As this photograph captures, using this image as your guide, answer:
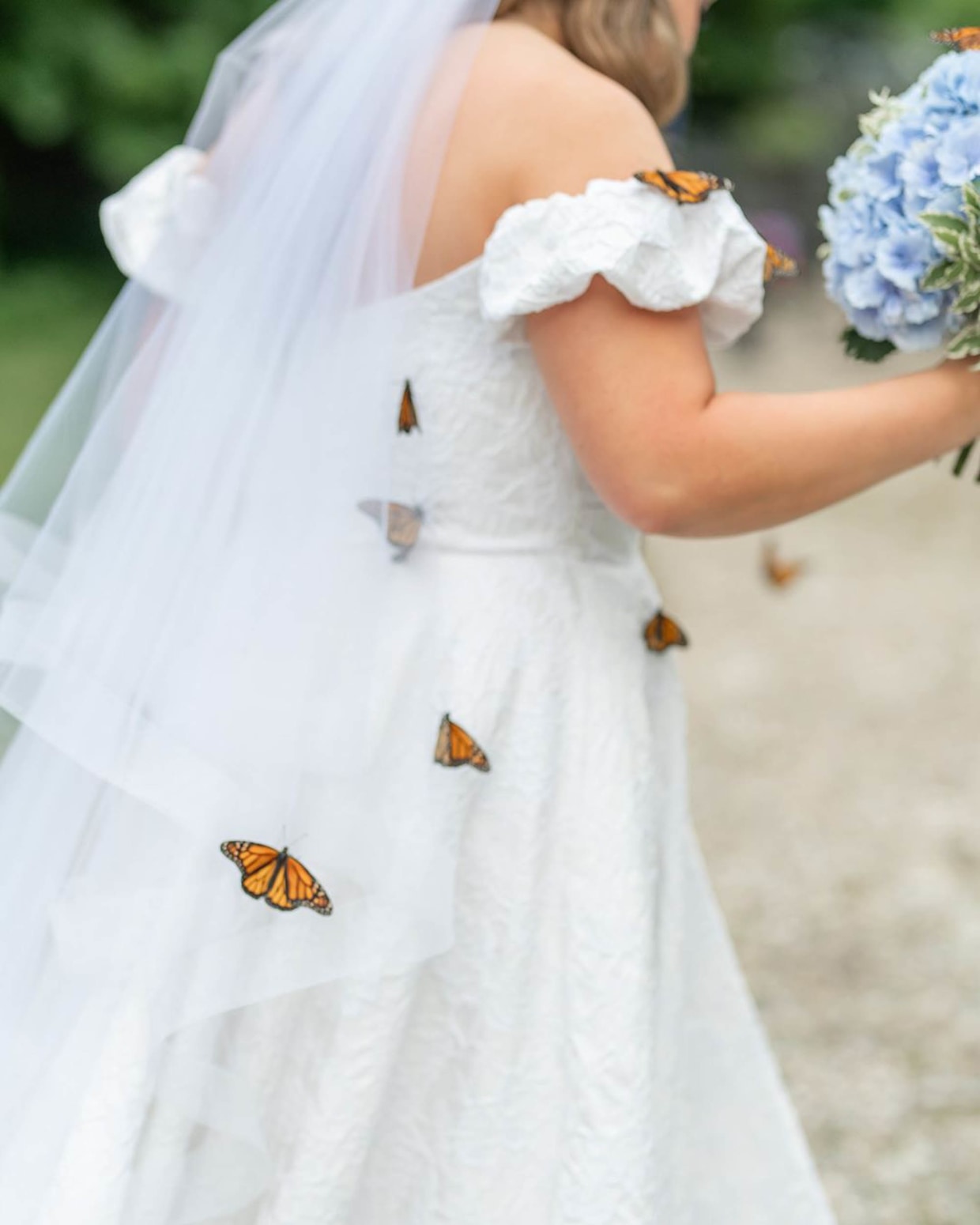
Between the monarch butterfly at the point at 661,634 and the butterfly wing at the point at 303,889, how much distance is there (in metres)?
0.47

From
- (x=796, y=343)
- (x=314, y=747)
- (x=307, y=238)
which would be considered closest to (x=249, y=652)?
(x=314, y=747)

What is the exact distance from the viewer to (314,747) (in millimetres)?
1208

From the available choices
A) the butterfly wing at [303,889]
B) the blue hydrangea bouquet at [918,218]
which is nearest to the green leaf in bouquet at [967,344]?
the blue hydrangea bouquet at [918,218]

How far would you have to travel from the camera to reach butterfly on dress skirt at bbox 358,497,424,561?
1.26 metres

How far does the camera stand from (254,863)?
114 centimetres

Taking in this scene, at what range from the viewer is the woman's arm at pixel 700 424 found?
1.17 metres

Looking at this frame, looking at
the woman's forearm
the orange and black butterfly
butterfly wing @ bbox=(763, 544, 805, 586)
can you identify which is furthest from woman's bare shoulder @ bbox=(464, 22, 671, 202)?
butterfly wing @ bbox=(763, 544, 805, 586)

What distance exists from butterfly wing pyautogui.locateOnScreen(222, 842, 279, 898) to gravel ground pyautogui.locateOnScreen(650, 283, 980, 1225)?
144cm

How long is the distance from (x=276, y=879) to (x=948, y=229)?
783 mm

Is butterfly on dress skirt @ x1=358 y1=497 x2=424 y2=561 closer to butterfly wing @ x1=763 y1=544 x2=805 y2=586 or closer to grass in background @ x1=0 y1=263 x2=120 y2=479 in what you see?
butterfly wing @ x1=763 y1=544 x2=805 y2=586

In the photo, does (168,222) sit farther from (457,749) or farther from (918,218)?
(918,218)

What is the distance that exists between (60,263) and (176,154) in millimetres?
7853

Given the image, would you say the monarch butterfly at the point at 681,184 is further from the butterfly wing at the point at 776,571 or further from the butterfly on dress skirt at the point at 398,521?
the butterfly wing at the point at 776,571

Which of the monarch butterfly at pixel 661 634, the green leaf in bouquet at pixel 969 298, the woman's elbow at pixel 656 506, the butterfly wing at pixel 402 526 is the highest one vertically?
the green leaf in bouquet at pixel 969 298
